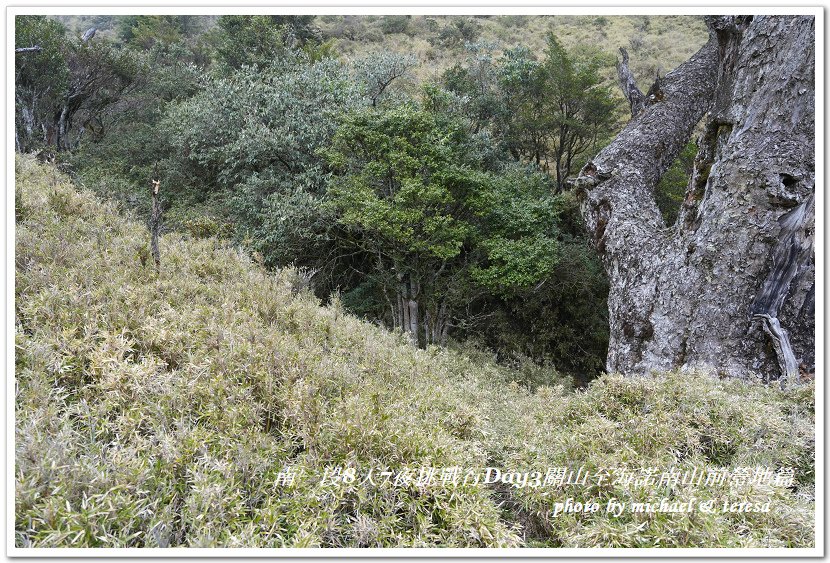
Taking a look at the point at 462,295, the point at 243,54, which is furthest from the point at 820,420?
the point at 243,54

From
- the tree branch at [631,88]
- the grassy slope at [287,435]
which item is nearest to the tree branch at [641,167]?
the tree branch at [631,88]

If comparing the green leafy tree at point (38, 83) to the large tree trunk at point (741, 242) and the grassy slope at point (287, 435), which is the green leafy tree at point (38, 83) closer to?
the grassy slope at point (287, 435)

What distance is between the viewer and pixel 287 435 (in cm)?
258

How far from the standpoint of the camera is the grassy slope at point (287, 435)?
6.59 ft

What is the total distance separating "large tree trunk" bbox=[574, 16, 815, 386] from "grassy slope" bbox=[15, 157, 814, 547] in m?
0.99

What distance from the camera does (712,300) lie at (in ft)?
15.5

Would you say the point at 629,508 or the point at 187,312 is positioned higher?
the point at 187,312

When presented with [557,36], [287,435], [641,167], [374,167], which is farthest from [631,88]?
[557,36]

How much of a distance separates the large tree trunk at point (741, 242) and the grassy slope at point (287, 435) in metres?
0.99

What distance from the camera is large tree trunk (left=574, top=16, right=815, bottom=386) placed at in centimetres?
438

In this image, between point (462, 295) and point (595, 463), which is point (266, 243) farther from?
point (595, 463)

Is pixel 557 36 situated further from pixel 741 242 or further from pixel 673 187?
pixel 741 242

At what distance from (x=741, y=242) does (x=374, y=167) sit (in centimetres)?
542

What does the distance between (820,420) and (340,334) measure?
3.71 meters
